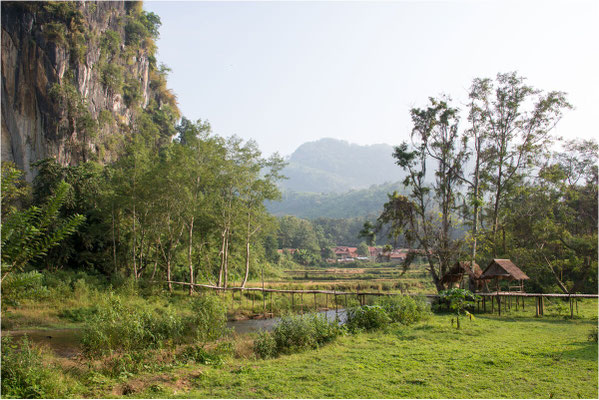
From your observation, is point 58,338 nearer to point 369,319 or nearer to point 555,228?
point 369,319

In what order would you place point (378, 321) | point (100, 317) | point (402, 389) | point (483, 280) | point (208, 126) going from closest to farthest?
point (402, 389) → point (100, 317) → point (378, 321) → point (483, 280) → point (208, 126)

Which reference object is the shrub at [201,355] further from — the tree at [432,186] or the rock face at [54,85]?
the rock face at [54,85]

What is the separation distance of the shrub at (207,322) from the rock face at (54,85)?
20124 millimetres

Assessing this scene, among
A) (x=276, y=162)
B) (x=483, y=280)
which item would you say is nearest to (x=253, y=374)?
(x=483, y=280)

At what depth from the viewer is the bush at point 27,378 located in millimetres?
5723

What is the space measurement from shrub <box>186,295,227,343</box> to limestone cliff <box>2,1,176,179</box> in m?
21.7

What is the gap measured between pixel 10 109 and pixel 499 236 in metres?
32.2

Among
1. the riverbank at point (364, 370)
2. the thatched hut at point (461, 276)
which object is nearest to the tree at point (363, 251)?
the thatched hut at point (461, 276)

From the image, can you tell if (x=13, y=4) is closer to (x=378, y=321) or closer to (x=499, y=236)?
(x=378, y=321)

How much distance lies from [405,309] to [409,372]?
6228 millimetres

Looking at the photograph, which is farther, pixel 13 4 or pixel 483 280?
pixel 13 4

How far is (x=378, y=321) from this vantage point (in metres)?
12.2

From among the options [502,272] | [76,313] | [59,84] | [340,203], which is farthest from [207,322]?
[340,203]

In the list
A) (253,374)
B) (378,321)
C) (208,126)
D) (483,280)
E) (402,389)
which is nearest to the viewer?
(402,389)
